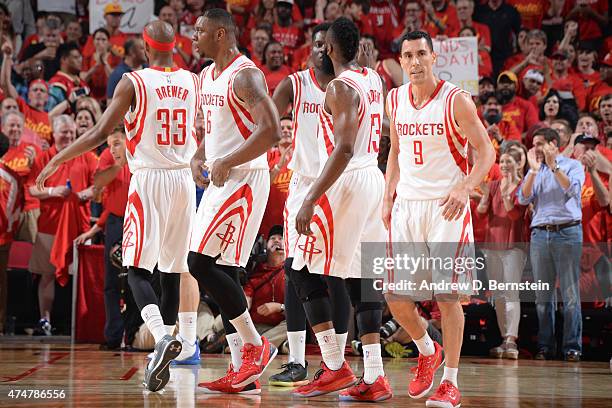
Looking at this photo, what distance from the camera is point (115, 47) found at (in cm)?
1248

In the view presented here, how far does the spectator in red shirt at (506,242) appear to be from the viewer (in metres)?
8.77

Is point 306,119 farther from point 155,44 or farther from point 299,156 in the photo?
point 155,44

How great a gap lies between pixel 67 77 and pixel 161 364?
24.7ft

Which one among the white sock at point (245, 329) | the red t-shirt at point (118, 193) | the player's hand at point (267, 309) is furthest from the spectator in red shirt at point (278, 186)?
the white sock at point (245, 329)

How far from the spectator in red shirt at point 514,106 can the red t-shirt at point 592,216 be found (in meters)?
1.60

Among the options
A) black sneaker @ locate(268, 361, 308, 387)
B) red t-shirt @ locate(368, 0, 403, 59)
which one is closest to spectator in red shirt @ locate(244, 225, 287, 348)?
black sneaker @ locate(268, 361, 308, 387)

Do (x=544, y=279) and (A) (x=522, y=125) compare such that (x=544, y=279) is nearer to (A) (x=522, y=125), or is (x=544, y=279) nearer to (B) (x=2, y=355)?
(A) (x=522, y=125)

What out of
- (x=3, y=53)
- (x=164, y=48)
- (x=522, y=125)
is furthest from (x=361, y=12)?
(x=164, y=48)

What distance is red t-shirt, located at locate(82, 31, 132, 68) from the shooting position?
12391mm

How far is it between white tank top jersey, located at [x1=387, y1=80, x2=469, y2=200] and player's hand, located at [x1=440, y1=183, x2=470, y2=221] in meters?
0.23

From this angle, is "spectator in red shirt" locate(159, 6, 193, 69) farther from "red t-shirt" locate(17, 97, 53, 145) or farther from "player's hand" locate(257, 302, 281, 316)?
"player's hand" locate(257, 302, 281, 316)

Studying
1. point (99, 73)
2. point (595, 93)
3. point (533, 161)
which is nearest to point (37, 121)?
point (99, 73)

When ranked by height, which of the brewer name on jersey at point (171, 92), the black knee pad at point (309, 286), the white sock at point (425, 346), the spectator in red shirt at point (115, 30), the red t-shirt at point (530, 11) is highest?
the red t-shirt at point (530, 11)

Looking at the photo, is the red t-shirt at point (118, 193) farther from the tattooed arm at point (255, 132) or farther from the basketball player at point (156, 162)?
the tattooed arm at point (255, 132)
